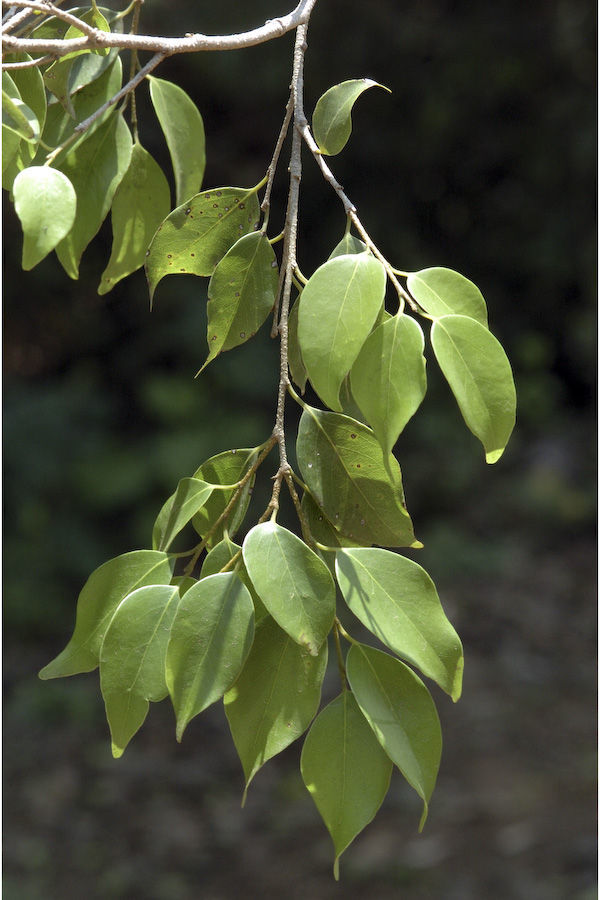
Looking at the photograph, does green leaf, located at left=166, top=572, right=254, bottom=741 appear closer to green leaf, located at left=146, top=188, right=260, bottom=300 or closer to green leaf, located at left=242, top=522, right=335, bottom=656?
green leaf, located at left=242, top=522, right=335, bottom=656

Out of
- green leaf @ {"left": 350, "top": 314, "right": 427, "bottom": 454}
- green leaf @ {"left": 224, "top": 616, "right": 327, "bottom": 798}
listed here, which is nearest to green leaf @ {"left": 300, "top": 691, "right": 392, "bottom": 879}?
green leaf @ {"left": 224, "top": 616, "right": 327, "bottom": 798}

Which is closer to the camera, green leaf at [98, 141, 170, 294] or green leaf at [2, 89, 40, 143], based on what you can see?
green leaf at [2, 89, 40, 143]

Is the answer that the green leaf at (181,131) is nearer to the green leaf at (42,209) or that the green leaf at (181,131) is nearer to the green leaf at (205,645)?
the green leaf at (42,209)

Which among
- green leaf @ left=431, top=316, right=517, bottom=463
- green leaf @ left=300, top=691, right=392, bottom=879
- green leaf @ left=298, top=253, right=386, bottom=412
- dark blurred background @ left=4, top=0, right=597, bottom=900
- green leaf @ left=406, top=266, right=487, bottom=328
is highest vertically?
green leaf @ left=298, top=253, right=386, bottom=412

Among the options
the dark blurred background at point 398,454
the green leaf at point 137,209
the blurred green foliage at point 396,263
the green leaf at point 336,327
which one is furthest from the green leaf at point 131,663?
the blurred green foliage at point 396,263

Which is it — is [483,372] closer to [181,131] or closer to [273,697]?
[273,697]

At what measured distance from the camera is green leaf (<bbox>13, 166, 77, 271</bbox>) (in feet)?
1.23

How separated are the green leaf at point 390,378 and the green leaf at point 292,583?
0.19 ft

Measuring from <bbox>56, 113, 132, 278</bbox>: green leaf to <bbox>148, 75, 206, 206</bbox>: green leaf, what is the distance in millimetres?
53

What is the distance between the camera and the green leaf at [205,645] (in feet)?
1.23

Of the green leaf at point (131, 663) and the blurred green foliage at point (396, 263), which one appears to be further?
the blurred green foliage at point (396, 263)

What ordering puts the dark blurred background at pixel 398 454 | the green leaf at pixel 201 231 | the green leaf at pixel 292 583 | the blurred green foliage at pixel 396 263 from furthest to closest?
1. the blurred green foliage at pixel 396 263
2. the dark blurred background at pixel 398 454
3. the green leaf at pixel 201 231
4. the green leaf at pixel 292 583

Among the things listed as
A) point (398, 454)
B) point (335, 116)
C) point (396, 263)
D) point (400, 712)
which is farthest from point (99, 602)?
point (396, 263)

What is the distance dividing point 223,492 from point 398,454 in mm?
2376
